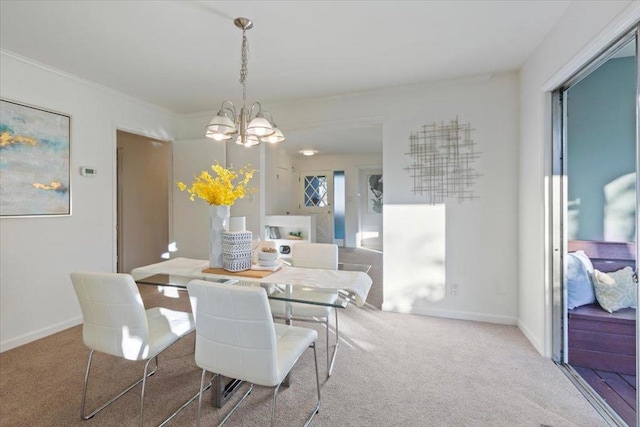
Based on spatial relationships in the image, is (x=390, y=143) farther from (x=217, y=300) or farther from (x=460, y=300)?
(x=217, y=300)

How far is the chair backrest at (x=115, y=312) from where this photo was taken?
156 centimetres

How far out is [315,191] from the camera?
775cm

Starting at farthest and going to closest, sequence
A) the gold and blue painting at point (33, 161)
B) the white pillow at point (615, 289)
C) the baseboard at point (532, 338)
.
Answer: the gold and blue painting at point (33, 161)
the baseboard at point (532, 338)
the white pillow at point (615, 289)

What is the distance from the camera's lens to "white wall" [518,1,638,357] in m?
1.83

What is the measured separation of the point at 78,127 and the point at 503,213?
443cm

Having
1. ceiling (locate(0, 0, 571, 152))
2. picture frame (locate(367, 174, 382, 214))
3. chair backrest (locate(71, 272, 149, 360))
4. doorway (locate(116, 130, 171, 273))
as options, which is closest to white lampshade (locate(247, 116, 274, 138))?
ceiling (locate(0, 0, 571, 152))

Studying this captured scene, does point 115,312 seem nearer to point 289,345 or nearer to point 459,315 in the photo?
point 289,345

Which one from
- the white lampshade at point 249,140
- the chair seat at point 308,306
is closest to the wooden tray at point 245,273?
the chair seat at point 308,306

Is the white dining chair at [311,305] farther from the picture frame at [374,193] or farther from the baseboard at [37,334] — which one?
the picture frame at [374,193]

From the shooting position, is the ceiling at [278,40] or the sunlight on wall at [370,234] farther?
the sunlight on wall at [370,234]

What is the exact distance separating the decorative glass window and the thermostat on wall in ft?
16.2

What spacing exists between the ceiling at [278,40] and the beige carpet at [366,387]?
2.49 meters

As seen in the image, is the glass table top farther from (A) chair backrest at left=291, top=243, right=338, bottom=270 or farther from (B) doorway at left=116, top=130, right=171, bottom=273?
(B) doorway at left=116, top=130, right=171, bottom=273

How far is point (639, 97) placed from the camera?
1473 millimetres
